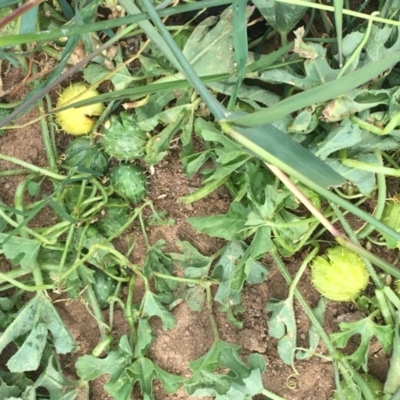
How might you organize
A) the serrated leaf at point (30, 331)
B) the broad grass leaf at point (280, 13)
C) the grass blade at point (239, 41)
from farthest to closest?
the serrated leaf at point (30, 331) < the broad grass leaf at point (280, 13) < the grass blade at point (239, 41)

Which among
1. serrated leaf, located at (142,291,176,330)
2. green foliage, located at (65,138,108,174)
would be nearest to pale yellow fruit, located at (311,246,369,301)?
serrated leaf, located at (142,291,176,330)

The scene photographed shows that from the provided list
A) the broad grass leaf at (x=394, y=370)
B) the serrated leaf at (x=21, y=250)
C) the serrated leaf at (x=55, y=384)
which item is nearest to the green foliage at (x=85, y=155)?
the serrated leaf at (x=21, y=250)

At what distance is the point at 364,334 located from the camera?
4.92ft

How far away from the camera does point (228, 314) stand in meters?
1.60

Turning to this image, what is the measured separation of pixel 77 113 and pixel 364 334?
0.90 meters

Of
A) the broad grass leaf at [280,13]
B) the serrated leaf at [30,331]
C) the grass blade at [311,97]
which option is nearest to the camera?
the grass blade at [311,97]

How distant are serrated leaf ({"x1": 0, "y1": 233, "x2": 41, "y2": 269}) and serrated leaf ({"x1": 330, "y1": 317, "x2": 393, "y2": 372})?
78 centimetres

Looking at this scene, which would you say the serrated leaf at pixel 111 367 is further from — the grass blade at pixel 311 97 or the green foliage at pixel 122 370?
the grass blade at pixel 311 97

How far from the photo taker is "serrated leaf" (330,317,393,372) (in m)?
1.50

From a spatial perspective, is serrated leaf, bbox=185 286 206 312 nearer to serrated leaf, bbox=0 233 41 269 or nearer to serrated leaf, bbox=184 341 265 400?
serrated leaf, bbox=184 341 265 400

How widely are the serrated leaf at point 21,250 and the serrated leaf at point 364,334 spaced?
78 centimetres

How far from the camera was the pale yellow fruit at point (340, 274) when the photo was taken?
152 cm

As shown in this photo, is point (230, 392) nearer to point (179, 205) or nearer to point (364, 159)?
point (179, 205)

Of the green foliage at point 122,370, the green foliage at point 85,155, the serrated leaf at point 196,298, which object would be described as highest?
the green foliage at point 85,155
